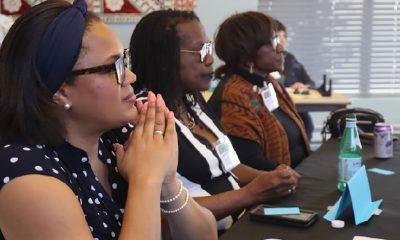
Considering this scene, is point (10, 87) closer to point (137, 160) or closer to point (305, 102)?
point (137, 160)

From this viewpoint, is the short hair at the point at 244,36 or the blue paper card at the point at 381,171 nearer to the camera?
the blue paper card at the point at 381,171

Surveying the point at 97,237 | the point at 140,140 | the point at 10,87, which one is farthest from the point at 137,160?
the point at 10,87

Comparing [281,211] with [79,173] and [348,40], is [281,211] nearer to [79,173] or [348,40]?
[79,173]

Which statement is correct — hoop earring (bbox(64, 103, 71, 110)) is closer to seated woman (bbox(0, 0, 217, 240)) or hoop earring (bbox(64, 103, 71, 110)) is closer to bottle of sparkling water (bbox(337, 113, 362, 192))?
seated woman (bbox(0, 0, 217, 240))

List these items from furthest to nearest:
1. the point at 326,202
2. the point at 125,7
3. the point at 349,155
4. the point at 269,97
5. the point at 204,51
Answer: the point at 125,7 < the point at 269,97 < the point at 204,51 < the point at 349,155 < the point at 326,202

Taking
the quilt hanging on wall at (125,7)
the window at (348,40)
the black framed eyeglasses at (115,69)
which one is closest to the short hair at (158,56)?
the black framed eyeglasses at (115,69)

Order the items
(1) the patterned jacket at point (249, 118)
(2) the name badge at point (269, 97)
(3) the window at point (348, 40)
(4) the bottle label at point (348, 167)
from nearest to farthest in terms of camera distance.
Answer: (4) the bottle label at point (348, 167) → (1) the patterned jacket at point (249, 118) → (2) the name badge at point (269, 97) → (3) the window at point (348, 40)

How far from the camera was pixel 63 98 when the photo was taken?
1.20 m

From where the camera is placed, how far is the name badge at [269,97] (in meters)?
2.62

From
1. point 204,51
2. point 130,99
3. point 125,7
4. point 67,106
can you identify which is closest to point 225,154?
point 204,51

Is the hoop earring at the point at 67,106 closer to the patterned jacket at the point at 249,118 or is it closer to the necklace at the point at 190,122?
the necklace at the point at 190,122

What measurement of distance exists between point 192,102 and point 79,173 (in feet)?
3.04

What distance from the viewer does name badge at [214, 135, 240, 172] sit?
2008mm

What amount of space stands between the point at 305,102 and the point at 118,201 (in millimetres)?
2914
